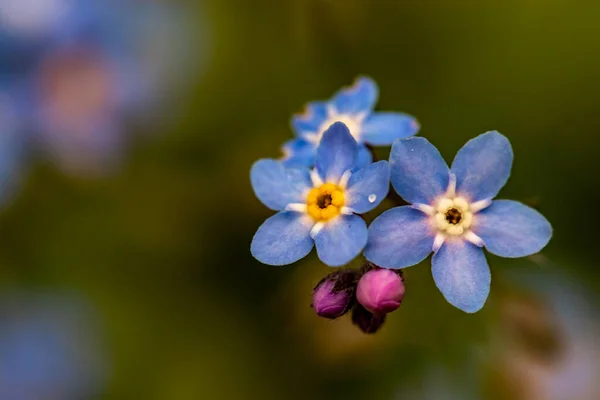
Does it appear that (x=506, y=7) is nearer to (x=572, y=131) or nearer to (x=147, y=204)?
(x=572, y=131)

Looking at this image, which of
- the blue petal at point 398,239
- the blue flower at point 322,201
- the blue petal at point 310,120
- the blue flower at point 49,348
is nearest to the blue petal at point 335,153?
the blue flower at point 322,201

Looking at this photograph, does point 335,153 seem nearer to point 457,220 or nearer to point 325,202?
point 325,202

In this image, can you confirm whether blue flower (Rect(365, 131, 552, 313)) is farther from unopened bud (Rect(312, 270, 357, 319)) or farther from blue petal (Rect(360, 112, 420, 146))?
blue petal (Rect(360, 112, 420, 146))

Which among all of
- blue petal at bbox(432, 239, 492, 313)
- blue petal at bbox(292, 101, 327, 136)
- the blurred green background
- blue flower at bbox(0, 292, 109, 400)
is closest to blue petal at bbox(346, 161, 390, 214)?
blue petal at bbox(432, 239, 492, 313)

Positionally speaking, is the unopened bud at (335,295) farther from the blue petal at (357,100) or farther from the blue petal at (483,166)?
the blue petal at (357,100)

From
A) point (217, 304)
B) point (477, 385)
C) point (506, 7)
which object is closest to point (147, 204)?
point (217, 304)

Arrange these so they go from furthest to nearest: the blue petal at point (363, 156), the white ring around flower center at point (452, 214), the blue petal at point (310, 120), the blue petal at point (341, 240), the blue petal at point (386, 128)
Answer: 1. the blue petal at point (310, 120)
2. the blue petal at point (386, 128)
3. the blue petal at point (363, 156)
4. the white ring around flower center at point (452, 214)
5. the blue petal at point (341, 240)
